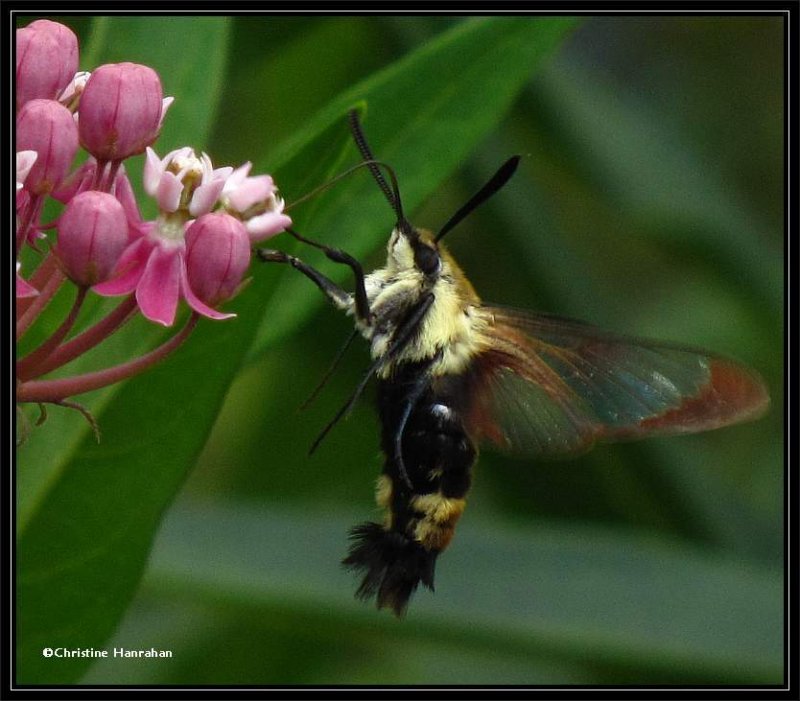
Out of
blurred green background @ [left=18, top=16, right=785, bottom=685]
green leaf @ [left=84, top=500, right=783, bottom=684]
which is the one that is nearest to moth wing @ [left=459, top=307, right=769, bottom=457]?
blurred green background @ [left=18, top=16, right=785, bottom=685]

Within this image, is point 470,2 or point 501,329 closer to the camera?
point 501,329

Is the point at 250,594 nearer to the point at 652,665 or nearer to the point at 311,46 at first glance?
the point at 652,665

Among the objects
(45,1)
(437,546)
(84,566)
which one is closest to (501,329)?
(437,546)

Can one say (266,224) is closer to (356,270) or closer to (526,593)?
(356,270)

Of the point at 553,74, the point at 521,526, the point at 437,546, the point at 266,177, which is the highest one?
the point at 553,74

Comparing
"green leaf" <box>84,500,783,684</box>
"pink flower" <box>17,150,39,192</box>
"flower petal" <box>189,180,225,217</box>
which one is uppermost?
"pink flower" <box>17,150,39,192</box>

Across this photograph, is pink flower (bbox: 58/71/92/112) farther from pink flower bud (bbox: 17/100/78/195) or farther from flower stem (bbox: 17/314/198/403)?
flower stem (bbox: 17/314/198/403)
